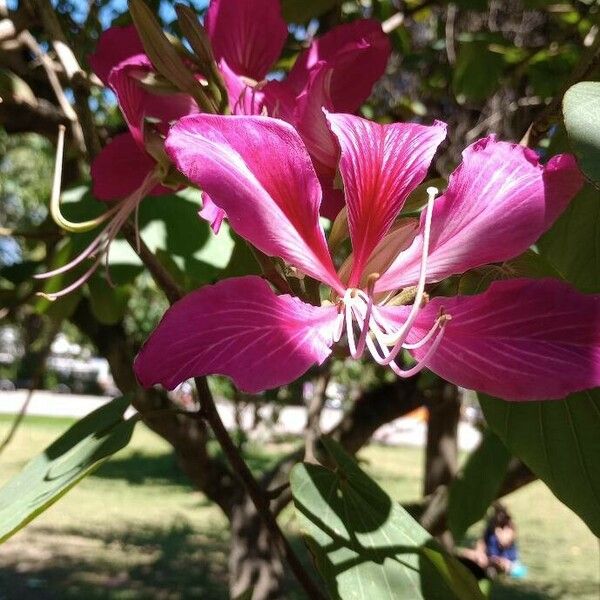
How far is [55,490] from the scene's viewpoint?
1.89ft

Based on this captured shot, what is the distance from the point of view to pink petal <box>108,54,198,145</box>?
53 cm

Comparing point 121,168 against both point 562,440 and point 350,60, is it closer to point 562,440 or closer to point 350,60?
point 350,60

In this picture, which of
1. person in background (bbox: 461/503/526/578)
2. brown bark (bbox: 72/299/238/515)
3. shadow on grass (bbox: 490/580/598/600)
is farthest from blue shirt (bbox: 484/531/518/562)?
brown bark (bbox: 72/299/238/515)

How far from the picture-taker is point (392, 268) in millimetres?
475

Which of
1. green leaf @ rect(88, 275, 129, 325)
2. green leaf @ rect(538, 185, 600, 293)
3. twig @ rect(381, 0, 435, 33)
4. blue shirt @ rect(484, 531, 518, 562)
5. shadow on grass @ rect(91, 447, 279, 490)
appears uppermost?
green leaf @ rect(538, 185, 600, 293)

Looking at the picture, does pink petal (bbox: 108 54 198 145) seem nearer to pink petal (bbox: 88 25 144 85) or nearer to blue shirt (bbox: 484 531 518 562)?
pink petal (bbox: 88 25 144 85)

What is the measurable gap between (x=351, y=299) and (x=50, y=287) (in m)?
0.81

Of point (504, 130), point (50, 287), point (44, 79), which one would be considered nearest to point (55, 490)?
point (50, 287)

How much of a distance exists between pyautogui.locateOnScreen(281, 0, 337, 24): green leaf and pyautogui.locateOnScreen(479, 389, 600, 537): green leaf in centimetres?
87

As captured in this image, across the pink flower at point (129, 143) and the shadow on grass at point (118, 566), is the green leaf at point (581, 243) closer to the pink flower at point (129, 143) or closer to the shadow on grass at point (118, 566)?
the pink flower at point (129, 143)

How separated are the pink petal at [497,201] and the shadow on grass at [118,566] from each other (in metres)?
4.81

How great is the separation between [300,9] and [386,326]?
99 cm

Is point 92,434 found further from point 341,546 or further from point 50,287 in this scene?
point 50,287

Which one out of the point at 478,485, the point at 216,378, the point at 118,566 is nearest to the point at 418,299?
the point at 478,485
